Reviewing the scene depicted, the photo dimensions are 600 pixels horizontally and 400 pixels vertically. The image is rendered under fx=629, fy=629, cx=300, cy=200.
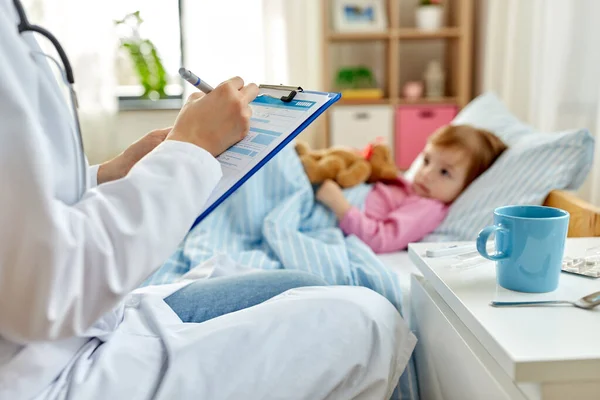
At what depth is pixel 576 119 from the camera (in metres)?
2.00

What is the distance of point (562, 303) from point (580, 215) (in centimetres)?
60

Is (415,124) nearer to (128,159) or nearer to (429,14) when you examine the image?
(429,14)

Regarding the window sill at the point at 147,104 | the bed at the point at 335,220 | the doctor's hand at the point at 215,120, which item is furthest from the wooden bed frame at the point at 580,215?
the window sill at the point at 147,104

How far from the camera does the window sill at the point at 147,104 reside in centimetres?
315

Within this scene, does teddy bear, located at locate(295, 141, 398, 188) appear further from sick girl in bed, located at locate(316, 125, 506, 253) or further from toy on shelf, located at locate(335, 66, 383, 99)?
toy on shelf, located at locate(335, 66, 383, 99)

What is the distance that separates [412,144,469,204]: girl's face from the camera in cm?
160

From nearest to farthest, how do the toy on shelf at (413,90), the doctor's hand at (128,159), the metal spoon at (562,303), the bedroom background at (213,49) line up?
the metal spoon at (562,303)
the doctor's hand at (128,159)
the bedroom background at (213,49)
the toy on shelf at (413,90)

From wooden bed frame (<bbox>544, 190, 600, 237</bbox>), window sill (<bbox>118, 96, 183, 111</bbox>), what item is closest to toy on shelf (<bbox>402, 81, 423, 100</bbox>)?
window sill (<bbox>118, 96, 183, 111</bbox>)

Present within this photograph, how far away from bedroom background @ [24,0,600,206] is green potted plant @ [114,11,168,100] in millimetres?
42

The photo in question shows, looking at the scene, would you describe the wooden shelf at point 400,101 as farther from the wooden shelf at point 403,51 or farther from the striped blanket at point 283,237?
the striped blanket at point 283,237

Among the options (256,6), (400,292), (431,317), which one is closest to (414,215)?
(400,292)

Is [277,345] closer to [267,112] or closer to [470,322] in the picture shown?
[470,322]

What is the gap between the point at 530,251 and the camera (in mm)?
737

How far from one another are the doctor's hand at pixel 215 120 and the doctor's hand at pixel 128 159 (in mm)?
181
